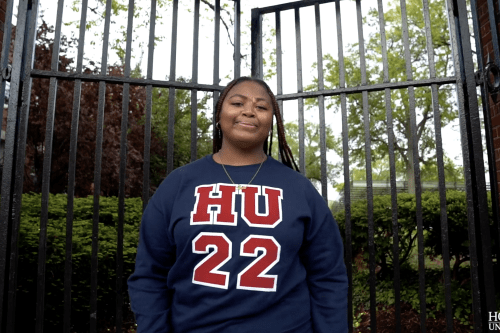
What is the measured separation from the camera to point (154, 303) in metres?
1.46

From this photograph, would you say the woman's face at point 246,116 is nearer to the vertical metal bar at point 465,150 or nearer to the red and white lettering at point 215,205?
the red and white lettering at point 215,205

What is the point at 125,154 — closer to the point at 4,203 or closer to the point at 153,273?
the point at 4,203

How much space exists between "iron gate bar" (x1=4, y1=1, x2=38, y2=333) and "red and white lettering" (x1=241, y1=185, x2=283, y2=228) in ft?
5.28

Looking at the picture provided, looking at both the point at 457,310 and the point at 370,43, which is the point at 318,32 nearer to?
the point at 457,310

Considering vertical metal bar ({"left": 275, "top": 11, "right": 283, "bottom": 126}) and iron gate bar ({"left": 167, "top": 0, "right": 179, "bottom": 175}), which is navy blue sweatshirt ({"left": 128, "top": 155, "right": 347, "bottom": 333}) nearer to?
iron gate bar ({"left": 167, "top": 0, "right": 179, "bottom": 175})

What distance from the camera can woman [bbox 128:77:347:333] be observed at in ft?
4.60

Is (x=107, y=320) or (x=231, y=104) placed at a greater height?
(x=231, y=104)

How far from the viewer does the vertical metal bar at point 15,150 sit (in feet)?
7.34

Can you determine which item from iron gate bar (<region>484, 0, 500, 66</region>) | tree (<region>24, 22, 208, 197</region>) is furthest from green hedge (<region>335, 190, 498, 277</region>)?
tree (<region>24, 22, 208, 197</region>)

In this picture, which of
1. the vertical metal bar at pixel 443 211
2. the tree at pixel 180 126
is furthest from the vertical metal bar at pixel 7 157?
the tree at pixel 180 126

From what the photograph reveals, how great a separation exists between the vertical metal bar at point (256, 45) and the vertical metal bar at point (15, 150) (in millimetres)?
1514

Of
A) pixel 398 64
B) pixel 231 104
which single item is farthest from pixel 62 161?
pixel 398 64

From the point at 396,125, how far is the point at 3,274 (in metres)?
16.0

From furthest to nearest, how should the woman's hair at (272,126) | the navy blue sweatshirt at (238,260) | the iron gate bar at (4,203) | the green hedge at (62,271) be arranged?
1. the green hedge at (62,271)
2. the iron gate bar at (4,203)
3. the woman's hair at (272,126)
4. the navy blue sweatshirt at (238,260)
